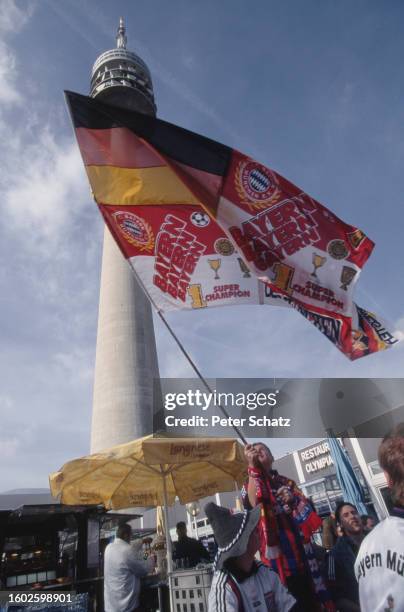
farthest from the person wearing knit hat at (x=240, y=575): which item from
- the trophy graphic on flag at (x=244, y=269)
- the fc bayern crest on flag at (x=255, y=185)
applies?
the fc bayern crest on flag at (x=255, y=185)

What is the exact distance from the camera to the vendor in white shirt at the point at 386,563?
1.56m

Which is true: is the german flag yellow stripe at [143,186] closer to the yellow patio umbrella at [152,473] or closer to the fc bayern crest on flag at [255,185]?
the fc bayern crest on flag at [255,185]

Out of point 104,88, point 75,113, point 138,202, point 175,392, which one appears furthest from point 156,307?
point 104,88

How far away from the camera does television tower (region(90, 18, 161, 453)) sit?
60.2 feet

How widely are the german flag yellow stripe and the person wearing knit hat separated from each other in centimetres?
407

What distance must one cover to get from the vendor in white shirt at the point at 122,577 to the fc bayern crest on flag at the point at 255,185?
5113 millimetres

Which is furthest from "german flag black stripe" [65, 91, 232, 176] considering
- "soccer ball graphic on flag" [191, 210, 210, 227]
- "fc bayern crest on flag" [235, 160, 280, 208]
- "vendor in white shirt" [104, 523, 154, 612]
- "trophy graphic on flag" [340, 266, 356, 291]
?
"vendor in white shirt" [104, 523, 154, 612]

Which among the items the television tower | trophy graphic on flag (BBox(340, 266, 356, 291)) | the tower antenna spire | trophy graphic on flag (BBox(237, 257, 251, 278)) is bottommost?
trophy graphic on flag (BBox(340, 266, 356, 291))

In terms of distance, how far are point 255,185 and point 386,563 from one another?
14.6 feet

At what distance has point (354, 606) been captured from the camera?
3541 millimetres

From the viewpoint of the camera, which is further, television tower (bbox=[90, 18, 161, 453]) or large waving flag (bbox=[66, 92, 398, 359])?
television tower (bbox=[90, 18, 161, 453])

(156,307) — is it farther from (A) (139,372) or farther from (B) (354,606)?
(A) (139,372)

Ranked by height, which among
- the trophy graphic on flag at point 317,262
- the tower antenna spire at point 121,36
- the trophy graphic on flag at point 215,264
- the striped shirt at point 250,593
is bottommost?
the striped shirt at point 250,593

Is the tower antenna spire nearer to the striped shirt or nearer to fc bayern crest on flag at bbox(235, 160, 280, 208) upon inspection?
fc bayern crest on flag at bbox(235, 160, 280, 208)
